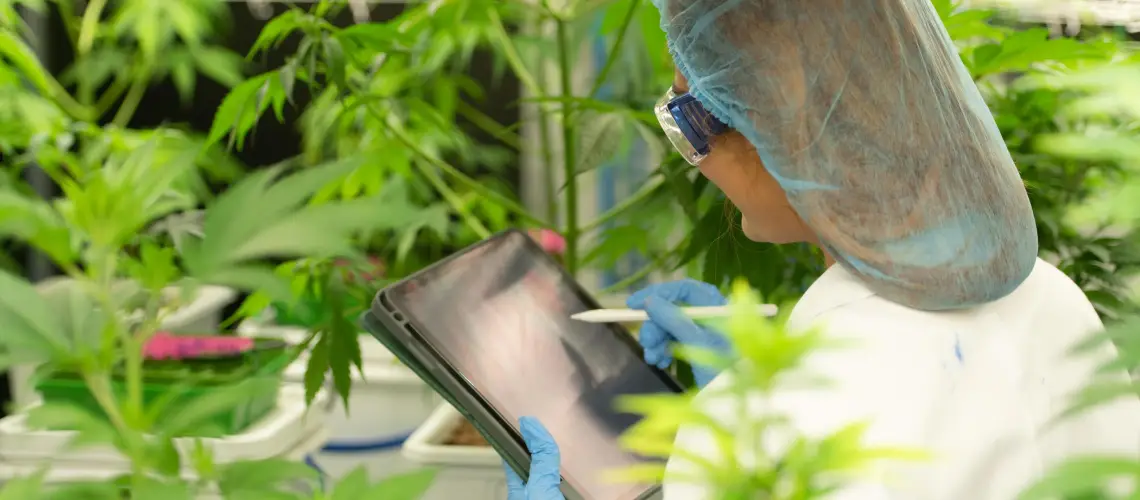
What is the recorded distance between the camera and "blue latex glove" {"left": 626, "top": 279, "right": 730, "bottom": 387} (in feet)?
2.37

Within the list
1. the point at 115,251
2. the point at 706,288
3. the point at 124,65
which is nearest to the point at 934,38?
the point at 706,288

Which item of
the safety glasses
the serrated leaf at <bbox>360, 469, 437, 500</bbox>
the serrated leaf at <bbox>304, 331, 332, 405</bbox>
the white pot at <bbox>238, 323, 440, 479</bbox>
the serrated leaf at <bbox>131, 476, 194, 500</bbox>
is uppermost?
the safety glasses

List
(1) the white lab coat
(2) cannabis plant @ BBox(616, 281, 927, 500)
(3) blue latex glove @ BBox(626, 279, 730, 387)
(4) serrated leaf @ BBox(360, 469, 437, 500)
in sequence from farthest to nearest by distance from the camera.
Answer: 1. (3) blue latex glove @ BBox(626, 279, 730, 387)
2. (1) the white lab coat
3. (4) serrated leaf @ BBox(360, 469, 437, 500)
4. (2) cannabis plant @ BBox(616, 281, 927, 500)

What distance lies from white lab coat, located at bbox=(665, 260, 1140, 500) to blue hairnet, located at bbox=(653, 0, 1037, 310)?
21 mm

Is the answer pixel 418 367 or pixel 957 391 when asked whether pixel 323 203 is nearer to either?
pixel 418 367

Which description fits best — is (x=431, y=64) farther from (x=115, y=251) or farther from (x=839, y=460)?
(x=839, y=460)

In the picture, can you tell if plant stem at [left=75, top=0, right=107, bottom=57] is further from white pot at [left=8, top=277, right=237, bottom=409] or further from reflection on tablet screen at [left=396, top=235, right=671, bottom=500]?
reflection on tablet screen at [left=396, top=235, right=671, bottom=500]

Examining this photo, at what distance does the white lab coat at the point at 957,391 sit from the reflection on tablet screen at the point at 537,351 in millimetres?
165

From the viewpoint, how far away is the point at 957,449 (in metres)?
0.51

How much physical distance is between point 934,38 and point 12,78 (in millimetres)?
638

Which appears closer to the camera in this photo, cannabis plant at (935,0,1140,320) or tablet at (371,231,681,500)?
tablet at (371,231,681,500)

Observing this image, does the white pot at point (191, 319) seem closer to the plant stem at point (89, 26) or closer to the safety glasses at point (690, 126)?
the plant stem at point (89, 26)

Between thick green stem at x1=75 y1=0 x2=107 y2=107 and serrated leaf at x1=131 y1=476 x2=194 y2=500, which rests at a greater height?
thick green stem at x1=75 y1=0 x2=107 y2=107

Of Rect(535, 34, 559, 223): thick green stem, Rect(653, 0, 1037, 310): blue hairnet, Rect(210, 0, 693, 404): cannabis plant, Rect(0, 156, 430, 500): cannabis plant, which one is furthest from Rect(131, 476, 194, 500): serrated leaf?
Rect(535, 34, 559, 223): thick green stem
